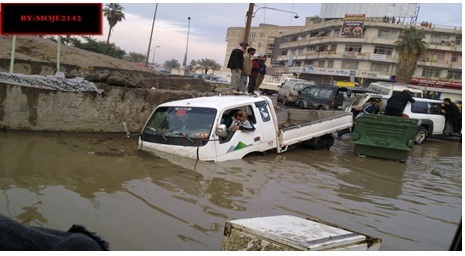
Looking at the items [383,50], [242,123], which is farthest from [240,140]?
[383,50]

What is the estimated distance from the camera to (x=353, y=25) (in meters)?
61.3

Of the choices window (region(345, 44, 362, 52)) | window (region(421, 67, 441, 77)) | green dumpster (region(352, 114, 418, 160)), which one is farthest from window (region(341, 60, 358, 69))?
green dumpster (region(352, 114, 418, 160))

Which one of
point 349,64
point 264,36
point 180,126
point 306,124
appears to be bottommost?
point 180,126

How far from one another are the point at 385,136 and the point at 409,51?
142 ft

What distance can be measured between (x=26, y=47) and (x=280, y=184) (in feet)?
52.1

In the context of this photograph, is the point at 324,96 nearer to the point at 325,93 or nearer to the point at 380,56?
the point at 325,93

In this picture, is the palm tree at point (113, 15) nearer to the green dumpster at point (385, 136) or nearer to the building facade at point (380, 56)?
the building facade at point (380, 56)

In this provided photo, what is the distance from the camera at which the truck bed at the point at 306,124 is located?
30.9ft

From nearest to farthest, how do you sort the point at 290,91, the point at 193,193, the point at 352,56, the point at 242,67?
the point at 193,193 → the point at 242,67 → the point at 290,91 → the point at 352,56

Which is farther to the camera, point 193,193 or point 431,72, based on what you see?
point 431,72

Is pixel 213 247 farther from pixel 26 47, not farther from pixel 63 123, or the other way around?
pixel 26 47

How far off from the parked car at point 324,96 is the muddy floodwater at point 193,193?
10424mm

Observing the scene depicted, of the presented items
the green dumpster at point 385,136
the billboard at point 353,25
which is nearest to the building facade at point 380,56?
the billboard at point 353,25

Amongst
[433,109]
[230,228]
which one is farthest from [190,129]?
[433,109]
